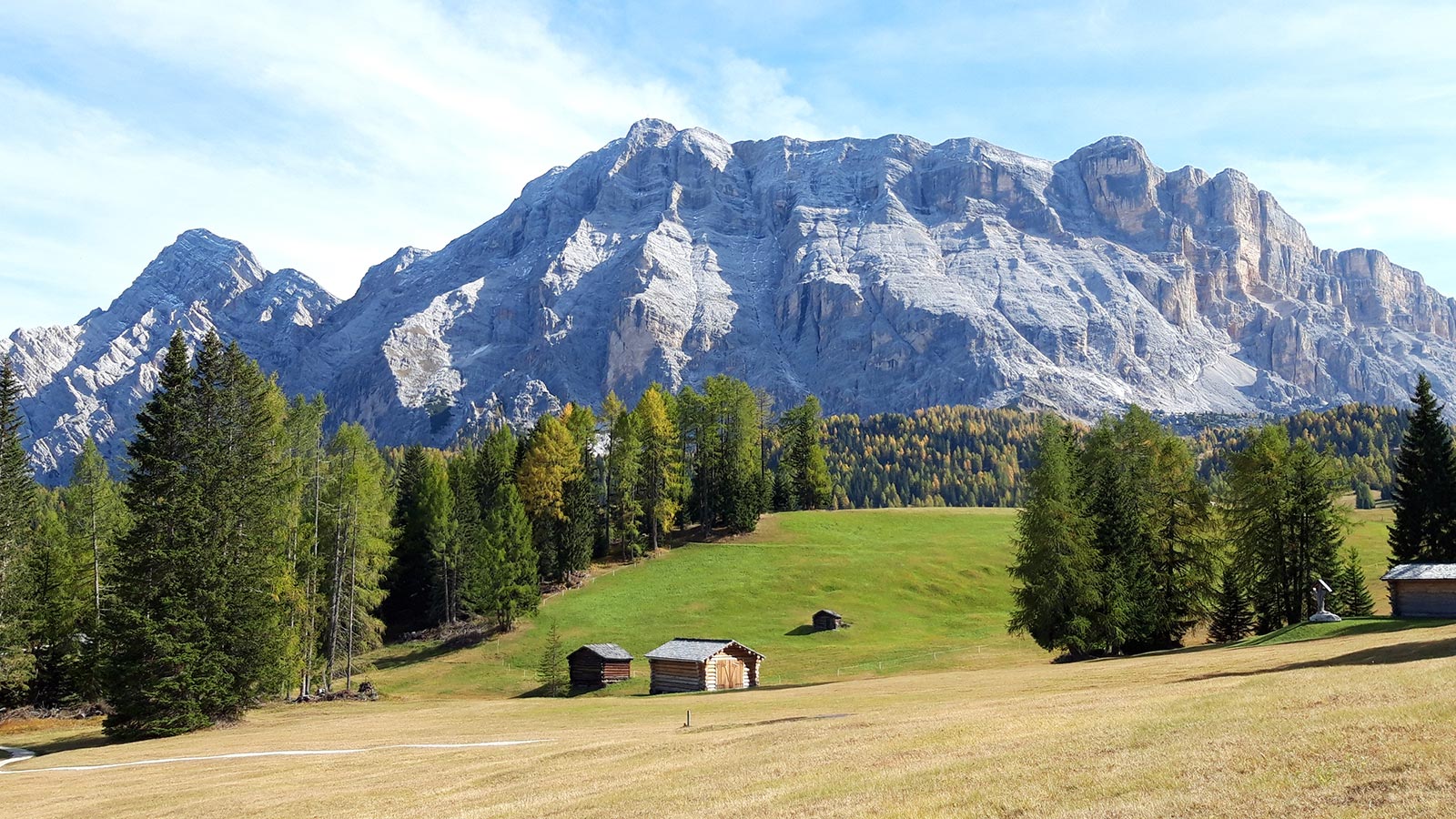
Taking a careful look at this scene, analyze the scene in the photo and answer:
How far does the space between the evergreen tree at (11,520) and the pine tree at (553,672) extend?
2884 cm

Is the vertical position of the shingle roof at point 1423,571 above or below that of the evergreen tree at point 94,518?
below

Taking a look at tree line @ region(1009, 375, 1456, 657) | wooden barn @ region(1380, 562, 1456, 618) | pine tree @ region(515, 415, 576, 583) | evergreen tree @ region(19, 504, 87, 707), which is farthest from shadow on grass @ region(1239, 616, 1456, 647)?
evergreen tree @ region(19, 504, 87, 707)

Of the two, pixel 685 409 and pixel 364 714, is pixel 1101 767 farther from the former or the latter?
pixel 685 409

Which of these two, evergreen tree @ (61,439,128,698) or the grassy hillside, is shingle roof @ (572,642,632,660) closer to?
the grassy hillside

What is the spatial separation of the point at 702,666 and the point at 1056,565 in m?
23.0

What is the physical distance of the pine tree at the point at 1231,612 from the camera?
6525cm

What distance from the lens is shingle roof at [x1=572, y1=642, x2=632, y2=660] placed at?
70.6m

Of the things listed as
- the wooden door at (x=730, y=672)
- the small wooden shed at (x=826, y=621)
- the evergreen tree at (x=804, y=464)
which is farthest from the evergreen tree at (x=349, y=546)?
the evergreen tree at (x=804, y=464)

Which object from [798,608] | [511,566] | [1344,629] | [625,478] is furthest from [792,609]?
[1344,629]

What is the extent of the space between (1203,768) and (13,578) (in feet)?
192

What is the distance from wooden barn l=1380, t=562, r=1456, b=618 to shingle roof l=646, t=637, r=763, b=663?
1508 inches

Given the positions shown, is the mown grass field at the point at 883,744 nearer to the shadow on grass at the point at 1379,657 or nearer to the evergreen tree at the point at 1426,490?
the shadow on grass at the point at 1379,657

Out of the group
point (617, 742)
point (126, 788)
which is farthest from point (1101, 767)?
point (126, 788)

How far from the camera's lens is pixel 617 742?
31.1 metres
